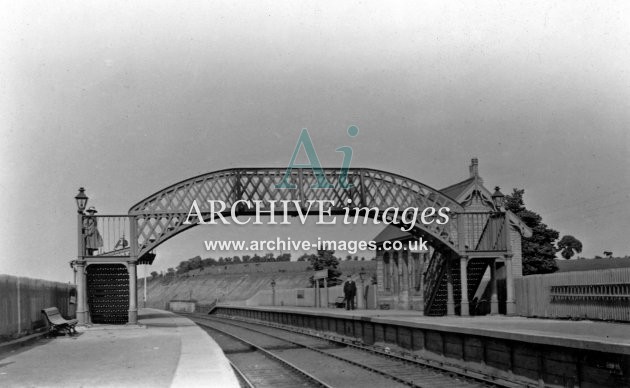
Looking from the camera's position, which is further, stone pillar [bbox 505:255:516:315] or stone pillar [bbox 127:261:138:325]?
stone pillar [bbox 505:255:516:315]

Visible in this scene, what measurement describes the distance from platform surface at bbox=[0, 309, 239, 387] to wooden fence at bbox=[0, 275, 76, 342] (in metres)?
0.68

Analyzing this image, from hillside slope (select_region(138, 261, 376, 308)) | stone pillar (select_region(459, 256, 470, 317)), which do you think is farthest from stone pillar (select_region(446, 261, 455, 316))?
hillside slope (select_region(138, 261, 376, 308))

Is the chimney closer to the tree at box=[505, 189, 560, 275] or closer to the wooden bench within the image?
the tree at box=[505, 189, 560, 275]

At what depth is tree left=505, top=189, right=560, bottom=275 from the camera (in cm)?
4972

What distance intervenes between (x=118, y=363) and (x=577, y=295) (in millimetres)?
16128

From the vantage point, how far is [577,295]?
24312 mm

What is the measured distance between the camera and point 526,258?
49.6m

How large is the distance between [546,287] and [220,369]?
1683 cm

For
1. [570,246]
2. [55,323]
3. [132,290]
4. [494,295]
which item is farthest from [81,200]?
[570,246]

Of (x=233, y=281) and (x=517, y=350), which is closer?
(x=517, y=350)

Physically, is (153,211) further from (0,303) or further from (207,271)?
(207,271)

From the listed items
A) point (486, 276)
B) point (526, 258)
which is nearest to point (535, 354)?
point (486, 276)

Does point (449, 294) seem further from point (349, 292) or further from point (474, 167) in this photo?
point (474, 167)

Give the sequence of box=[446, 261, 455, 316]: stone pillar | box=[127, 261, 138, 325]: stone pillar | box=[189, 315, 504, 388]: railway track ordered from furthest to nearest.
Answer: box=[446, 261, 455, 316]: stone pillar, box=[127, 261, 138, 325]: stone pillar, box=[189, 315, 504, 388]: railway track
